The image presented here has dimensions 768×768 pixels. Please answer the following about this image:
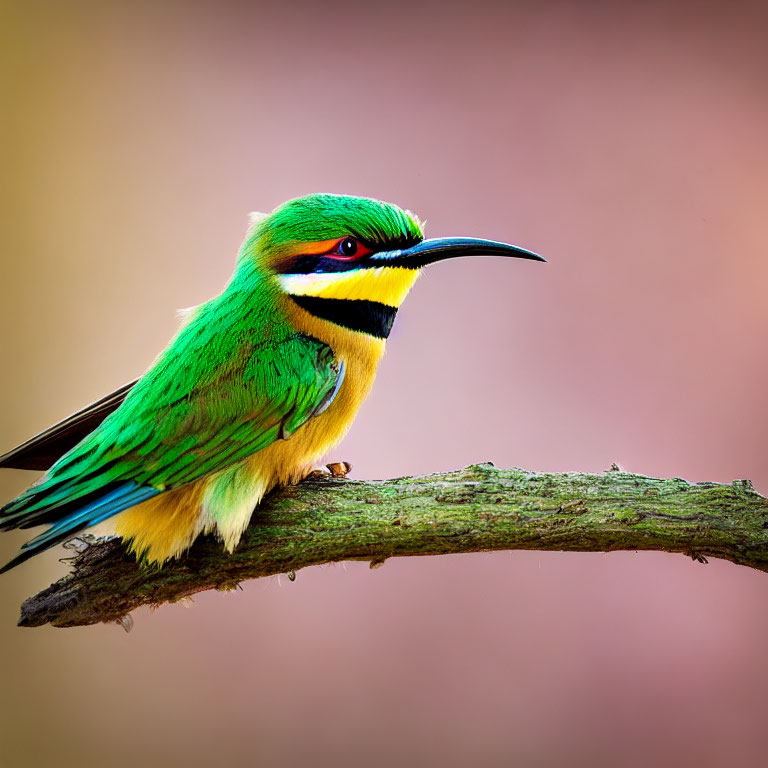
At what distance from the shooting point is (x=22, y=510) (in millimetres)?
1328

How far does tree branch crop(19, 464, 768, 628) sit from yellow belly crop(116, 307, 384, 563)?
1.9 inches

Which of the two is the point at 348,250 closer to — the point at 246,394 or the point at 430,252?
the point at 430,252

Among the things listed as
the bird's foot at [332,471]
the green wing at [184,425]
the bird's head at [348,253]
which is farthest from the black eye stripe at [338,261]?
→ the bird's foot at [332,471]

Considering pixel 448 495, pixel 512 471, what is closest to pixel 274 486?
pixel 448 495

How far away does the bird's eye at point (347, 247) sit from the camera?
4.89 ft

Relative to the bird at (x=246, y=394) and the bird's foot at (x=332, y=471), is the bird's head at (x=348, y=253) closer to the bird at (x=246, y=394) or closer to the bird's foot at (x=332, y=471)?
the bird at (x=246, y=394)

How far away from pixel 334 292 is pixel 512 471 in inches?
17.4

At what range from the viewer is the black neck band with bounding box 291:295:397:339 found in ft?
5.03

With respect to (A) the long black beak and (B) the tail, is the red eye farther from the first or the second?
(B) the tail

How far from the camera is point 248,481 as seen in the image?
4.73ft

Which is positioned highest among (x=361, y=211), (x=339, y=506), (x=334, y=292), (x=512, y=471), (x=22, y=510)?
(x=361, y=211)

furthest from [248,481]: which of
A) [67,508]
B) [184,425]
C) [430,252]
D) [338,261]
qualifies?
[430,252]

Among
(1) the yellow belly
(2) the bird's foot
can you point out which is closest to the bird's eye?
(1) the yellow belly

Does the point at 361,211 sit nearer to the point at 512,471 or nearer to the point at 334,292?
the point at 334,292
